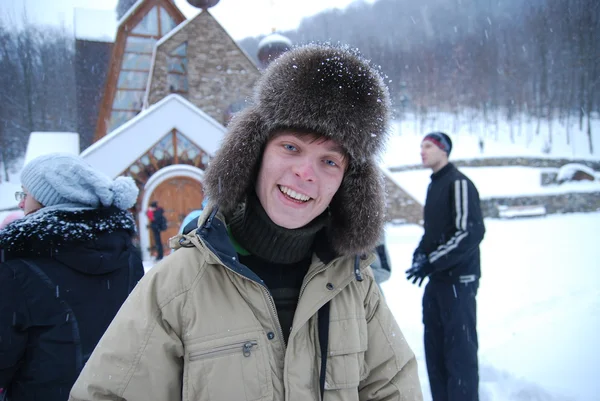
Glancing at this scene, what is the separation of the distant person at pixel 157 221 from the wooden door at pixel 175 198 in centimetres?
30

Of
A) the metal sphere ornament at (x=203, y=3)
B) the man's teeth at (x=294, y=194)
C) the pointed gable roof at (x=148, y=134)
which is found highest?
the metal sphere ornament at (x=203, y=3)

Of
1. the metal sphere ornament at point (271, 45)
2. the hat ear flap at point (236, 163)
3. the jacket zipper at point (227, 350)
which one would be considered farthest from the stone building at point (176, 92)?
the jacket zipper at point (227, 350)

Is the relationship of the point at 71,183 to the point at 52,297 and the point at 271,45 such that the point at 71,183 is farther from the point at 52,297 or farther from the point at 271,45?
the point at 271,45

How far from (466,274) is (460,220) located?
1.45 feet

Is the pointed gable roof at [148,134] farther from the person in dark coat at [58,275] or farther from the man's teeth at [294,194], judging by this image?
the man's teeth at [294,194]

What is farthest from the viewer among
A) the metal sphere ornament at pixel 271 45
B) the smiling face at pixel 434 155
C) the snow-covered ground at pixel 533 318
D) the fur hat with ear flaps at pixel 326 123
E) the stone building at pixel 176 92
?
the metal sphere ornament at pixel 271 45

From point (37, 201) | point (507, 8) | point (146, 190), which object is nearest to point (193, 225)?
point (37, 201)

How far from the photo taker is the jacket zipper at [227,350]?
3.37 feet

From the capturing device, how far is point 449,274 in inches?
114

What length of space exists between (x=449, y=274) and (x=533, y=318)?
2.93 metres

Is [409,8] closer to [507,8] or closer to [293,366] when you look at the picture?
[507,8]

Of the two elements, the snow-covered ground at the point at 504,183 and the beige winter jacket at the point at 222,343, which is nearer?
the beige winter jacket at the point at 222,343

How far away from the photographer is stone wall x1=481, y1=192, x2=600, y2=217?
17391 mm

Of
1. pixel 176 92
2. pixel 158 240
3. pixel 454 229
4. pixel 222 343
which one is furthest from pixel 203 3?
pixel 222 343
